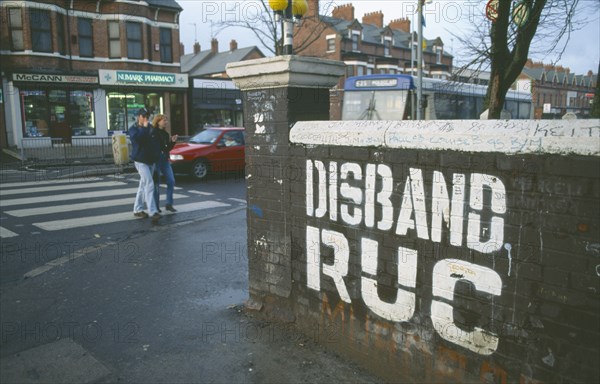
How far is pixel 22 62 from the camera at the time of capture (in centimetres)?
2495

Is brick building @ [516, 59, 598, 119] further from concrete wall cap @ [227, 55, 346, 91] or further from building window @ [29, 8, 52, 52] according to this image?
concrete wall cap @ [227, 55, 346, 91]

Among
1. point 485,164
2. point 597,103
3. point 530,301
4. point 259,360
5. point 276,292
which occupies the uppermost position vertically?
point 597,103

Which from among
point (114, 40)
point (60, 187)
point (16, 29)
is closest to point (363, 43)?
point (114, 40)

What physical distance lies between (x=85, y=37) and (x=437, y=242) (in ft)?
98.0

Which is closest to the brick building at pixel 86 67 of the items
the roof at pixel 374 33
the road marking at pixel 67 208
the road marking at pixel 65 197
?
the road marking at pixel 65 197

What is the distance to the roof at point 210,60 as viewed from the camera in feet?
165

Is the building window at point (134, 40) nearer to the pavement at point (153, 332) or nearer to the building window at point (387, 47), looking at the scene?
the pavement at point (153, 332)

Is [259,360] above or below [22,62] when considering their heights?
below

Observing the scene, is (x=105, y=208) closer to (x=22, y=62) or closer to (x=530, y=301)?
(x=530, y=301)

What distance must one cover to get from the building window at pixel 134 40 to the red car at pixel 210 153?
16669 mm

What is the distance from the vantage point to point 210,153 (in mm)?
14867

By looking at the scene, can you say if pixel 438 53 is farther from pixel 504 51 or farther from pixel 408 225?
pixel 408 225

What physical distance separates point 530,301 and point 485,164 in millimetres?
804

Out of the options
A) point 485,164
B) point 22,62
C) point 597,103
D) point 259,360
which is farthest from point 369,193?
point 22,62
